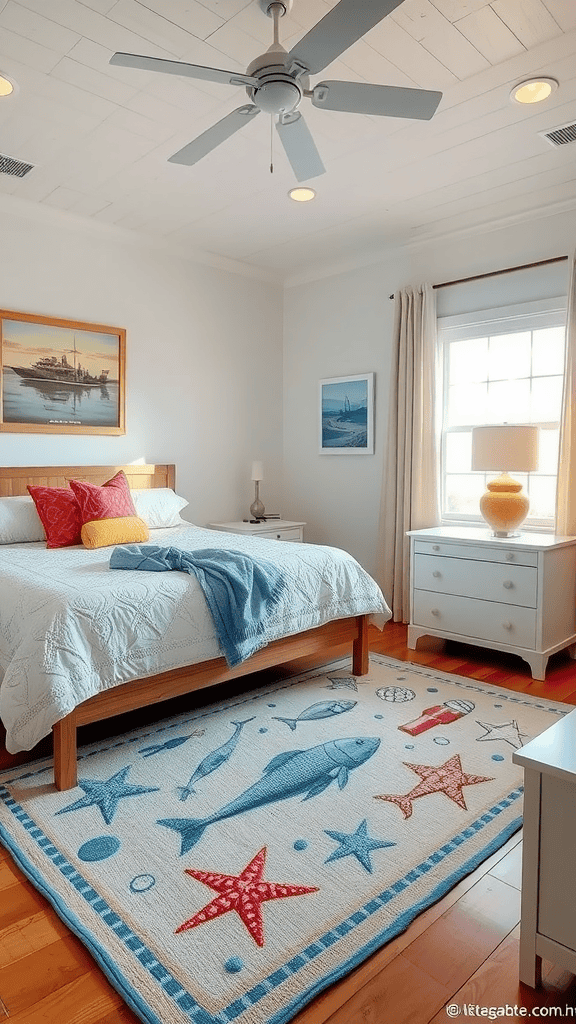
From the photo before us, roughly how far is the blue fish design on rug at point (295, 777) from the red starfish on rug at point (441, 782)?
20 centimetres

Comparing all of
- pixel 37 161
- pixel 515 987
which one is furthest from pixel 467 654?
pixel 37 161

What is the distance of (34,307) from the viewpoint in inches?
153

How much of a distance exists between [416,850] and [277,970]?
1.94 ft

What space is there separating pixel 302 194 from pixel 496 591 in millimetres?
2494

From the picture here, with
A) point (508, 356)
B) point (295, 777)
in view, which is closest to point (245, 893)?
point (295, 777)

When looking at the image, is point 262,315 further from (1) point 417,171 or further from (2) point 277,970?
(2) point 277,970

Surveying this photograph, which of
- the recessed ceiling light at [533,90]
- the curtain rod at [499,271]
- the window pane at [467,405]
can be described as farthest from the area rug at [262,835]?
the recessed ceiling light at [533,90]

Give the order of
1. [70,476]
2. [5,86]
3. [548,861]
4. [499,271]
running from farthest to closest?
1. [70,476]
2. [499,271]
3. [5,86]
4. [548,861]

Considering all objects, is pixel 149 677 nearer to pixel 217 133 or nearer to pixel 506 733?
pixel 506 733

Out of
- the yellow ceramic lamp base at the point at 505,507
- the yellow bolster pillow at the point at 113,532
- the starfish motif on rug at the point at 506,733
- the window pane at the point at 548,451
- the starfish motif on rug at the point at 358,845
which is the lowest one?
the starfish motif on rug at the point at 358,845

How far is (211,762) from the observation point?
92.9 inches

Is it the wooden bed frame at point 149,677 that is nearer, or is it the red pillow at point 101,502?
the wooden bed frame at point 149,677

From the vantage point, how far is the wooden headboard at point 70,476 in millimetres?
3789

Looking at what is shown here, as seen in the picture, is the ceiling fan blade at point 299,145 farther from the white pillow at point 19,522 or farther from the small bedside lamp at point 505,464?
the white pillow at point 19,522
